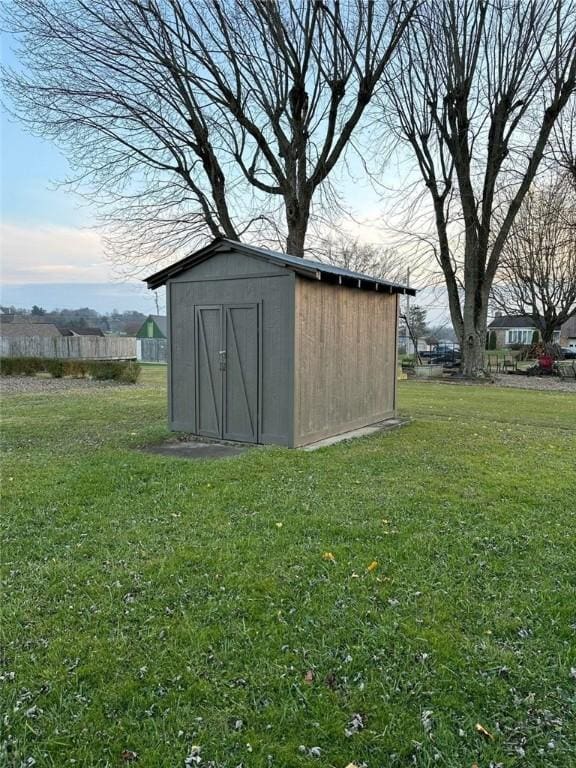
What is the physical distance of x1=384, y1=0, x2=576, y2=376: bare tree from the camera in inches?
575

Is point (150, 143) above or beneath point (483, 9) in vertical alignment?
beneath

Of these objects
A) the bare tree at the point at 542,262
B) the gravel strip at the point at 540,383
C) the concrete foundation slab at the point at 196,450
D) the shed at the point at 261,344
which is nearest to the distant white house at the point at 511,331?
the bare tree at the point at 542,262

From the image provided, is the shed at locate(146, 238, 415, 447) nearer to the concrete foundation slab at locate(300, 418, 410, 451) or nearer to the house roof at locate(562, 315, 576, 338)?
the concrete foundation slab at locate(300, 418, 410, 451)

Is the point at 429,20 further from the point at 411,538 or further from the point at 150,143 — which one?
the point at 411,538

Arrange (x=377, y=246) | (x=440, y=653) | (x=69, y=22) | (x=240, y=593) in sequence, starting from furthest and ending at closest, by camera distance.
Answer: (x=377, y=246) < (x=69, y=22) < (x=240, y=593) < (x=440, y=653)

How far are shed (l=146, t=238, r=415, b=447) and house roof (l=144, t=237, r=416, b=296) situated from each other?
15 mm

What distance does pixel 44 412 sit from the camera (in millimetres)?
9570

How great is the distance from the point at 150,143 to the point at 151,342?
68.0 feet

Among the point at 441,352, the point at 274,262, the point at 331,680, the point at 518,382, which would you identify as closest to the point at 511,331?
the point at 441,352

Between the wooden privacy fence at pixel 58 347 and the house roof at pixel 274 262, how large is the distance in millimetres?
16965

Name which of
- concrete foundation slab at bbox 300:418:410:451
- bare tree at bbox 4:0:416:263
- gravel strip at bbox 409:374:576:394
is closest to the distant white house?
gravel strip at bbox 409:374:576:394

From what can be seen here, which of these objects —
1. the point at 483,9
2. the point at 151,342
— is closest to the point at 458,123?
the point at 483,9

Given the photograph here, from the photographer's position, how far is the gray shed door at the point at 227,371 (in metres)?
6.66

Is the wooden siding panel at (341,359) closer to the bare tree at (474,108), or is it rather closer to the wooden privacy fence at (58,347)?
the bare tree at (474,108)
